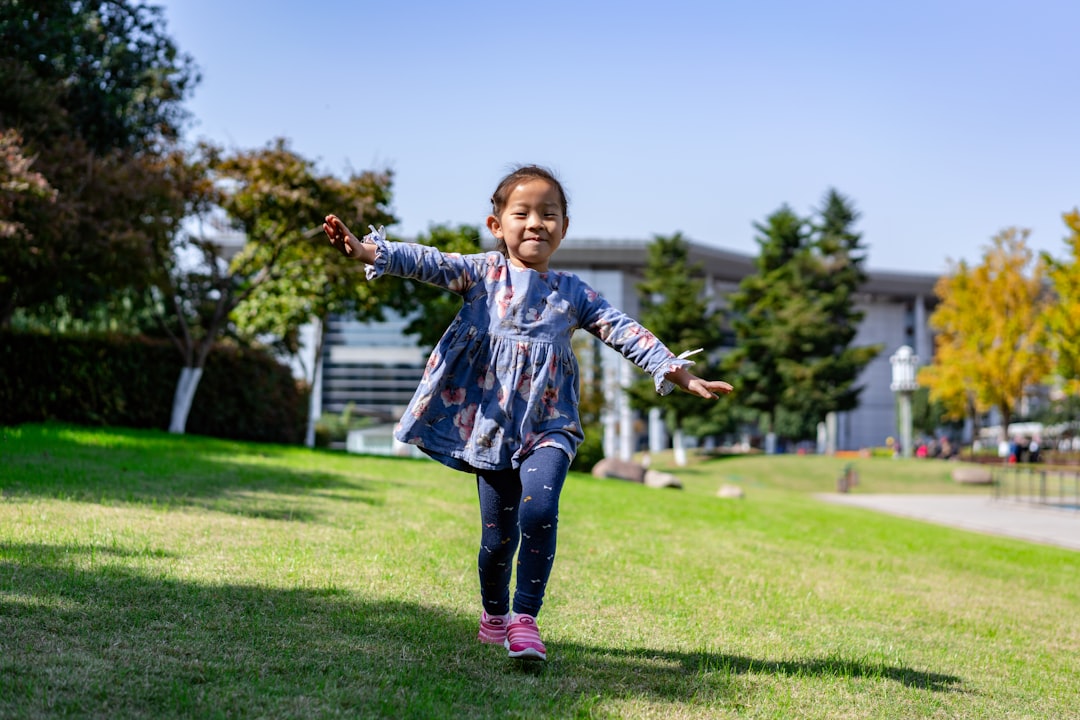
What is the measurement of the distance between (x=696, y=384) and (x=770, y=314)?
1831 inches

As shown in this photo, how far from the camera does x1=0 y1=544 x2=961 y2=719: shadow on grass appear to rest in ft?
8.98

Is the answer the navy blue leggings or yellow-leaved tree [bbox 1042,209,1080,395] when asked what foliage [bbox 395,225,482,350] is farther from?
the navy blue leggings

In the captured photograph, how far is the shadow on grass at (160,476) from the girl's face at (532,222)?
373cm

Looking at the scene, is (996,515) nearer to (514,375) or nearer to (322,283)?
(322,283)

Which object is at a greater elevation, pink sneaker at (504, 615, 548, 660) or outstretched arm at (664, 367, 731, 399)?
outstretched arm at (664, 367, 731, 399)

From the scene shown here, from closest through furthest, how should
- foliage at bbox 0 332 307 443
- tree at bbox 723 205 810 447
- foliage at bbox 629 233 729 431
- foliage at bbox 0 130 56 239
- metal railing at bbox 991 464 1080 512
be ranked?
1. foliage at bbox 0 130 56 239
2. foliage at bbox 0 332 307 443
3. metal railing at bbox 991 464 1080 512
4. foliage at bbox 629 233 729 431
5. tree at bbox 723 205 810 447

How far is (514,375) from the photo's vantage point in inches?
144

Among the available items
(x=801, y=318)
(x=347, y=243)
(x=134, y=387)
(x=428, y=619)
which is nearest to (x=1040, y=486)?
(x=801, y=318)

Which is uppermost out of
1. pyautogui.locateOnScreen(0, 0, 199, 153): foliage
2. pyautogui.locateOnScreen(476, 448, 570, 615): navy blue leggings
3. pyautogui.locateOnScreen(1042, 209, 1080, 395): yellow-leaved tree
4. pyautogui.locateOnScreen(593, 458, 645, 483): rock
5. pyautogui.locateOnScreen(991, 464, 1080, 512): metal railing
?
pyautogui.locateOnScreen(0, 0, 199, 153): foliage

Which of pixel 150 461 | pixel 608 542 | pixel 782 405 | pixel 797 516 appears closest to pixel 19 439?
pixel 150 461

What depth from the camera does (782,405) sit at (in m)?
49.1

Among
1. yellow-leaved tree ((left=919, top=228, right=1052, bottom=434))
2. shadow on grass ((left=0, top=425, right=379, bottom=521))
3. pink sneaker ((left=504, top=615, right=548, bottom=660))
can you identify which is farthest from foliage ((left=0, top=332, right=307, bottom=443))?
yellow-leaved tree ((left=919, top=228, right=1052, bottom=434))

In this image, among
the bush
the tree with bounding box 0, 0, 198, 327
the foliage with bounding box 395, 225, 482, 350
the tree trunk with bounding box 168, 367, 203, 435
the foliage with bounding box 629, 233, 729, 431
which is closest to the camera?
the tree with bounding box 0, 0, 198, 327

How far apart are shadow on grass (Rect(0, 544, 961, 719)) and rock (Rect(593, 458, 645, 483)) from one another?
1908 centimetres
